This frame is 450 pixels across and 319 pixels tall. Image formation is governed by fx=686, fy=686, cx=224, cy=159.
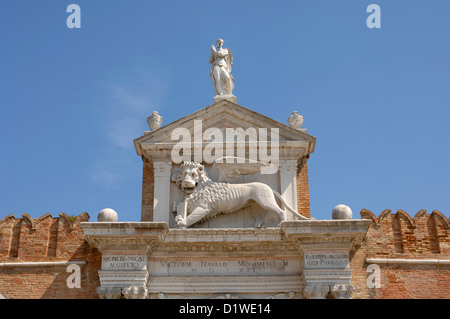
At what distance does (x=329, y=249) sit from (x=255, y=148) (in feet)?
9.62

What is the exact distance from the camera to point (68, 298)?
571 inches

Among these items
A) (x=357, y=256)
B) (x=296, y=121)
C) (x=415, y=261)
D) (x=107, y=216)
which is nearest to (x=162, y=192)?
(x=107, y=216)

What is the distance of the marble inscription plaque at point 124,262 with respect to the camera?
45.4ft

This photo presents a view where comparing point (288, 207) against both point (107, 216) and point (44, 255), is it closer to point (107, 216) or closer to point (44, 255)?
point (107, 216)

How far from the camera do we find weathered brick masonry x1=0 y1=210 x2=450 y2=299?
14539 mm

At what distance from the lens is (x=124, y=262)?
13906 millimetres

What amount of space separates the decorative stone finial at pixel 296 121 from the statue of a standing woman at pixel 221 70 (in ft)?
5.67

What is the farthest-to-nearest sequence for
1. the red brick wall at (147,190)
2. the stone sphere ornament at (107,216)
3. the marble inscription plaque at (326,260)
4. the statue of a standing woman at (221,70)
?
the statue of a standing woman at (221,70)
the red brick wall at (147,190)
the stone sphere ornament at (107,216)
the marble inscription plaque at (326,260)

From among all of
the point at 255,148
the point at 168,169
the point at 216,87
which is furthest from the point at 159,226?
the point at 216,87

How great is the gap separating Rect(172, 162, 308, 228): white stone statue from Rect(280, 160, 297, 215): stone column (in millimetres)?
225

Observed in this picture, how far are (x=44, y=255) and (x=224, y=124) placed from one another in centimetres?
498

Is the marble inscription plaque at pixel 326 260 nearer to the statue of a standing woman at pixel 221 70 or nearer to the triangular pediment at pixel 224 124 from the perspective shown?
the triangular pediment at pixel 224 124

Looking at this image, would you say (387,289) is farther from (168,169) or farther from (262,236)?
(168,169)

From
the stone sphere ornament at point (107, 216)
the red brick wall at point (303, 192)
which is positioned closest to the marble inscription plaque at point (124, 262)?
the stone sphere ornament at point (107, 216)
